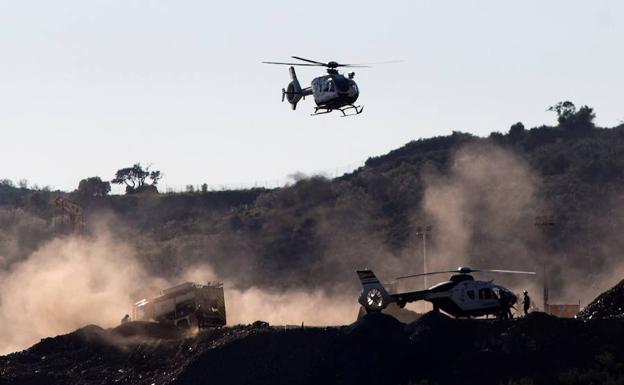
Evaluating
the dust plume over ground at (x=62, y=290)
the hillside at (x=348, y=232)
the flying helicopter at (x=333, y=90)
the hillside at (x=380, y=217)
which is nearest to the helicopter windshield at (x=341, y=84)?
the flying helicopter at (x=333, y=90)

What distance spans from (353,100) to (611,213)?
300 feet

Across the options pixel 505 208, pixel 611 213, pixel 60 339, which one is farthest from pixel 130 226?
pixel 60 339

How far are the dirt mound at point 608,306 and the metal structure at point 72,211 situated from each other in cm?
5936

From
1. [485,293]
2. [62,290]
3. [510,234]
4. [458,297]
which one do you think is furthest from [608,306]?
[510,234]

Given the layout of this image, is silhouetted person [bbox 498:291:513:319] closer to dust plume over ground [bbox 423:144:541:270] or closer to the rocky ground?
the rocky ground

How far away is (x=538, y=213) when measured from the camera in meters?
157

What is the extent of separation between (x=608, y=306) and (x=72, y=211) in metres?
62.4

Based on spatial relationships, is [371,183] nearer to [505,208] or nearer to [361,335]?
[505,208]

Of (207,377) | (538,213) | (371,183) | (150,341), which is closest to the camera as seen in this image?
(207,377)

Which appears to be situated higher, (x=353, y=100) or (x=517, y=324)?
(x=353, y=100)

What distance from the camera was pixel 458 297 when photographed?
6194 centimetres

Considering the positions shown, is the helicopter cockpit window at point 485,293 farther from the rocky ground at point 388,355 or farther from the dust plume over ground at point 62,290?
the dust plume over ground at point 62,290

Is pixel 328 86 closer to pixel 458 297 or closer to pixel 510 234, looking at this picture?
pixel 458 297

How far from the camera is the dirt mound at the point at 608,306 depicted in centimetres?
→ 6381
